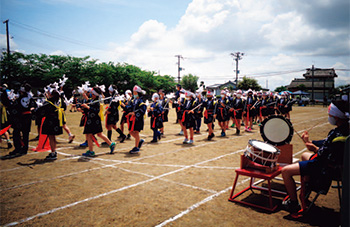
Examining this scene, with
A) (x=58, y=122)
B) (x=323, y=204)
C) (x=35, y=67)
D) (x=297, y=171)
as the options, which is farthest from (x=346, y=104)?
(x=35, y=67)

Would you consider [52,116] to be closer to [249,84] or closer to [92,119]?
[92,119]

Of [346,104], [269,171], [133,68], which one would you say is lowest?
Answer: [269,171]

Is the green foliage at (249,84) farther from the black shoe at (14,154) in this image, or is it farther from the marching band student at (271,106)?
the black shoe at (14,154)

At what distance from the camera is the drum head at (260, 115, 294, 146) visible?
482cm

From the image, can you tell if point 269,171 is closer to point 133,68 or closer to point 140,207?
point 140,207

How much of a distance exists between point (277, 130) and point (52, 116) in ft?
21.4

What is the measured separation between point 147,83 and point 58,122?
45132mm

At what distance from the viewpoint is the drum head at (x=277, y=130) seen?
15.8 feet

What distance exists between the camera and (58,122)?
23.4 feet

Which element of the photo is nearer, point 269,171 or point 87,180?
point 269,171

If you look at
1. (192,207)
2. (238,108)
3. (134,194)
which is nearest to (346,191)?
(192,207)

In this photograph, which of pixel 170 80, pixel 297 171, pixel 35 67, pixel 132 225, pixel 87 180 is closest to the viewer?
pixel 132 225

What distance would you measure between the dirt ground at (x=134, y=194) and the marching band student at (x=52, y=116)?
87cm

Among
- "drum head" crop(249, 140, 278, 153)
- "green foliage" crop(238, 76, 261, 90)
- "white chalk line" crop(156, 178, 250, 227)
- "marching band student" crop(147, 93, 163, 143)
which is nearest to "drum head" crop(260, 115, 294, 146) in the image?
"drum head" crop(249, 140, 278, 153)
